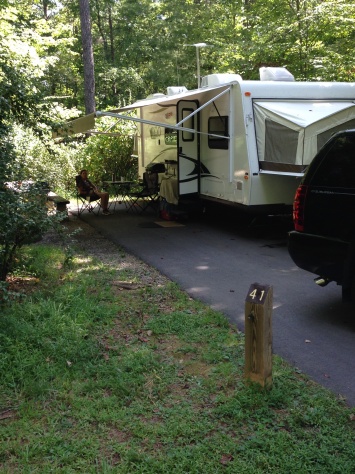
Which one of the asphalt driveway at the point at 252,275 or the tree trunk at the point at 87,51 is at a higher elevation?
the tree trunk at the point at 87,51

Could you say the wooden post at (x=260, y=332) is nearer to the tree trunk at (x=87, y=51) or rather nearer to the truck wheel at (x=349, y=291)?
the truck wheel at (x=349, y=291)

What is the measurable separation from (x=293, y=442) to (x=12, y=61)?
627 cm

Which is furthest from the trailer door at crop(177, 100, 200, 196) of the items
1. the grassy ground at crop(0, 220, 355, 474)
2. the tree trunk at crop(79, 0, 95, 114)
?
the tree trunk at crop(79, 0, 95, 114)

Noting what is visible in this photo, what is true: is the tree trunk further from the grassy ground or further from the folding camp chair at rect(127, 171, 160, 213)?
the grassy ground

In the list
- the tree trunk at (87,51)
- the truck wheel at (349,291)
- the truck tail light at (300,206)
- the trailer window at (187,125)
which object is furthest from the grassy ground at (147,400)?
the tree trunk at (87,51)

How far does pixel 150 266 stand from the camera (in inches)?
289

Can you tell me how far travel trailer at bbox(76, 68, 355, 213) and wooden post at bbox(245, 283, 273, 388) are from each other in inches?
194

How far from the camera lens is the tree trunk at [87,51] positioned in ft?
54.4

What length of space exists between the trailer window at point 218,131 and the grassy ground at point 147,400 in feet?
16.2

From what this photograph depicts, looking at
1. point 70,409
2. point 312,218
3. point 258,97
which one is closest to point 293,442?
point 70,409

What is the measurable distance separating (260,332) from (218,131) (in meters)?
6.91

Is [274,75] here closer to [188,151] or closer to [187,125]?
[187,125]

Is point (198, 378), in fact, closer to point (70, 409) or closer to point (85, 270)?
point (70, 409)

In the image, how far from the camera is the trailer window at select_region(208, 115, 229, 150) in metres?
9.48
